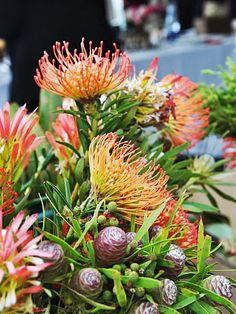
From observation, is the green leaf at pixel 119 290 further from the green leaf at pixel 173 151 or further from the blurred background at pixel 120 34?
the blurred background at pixel 120 34

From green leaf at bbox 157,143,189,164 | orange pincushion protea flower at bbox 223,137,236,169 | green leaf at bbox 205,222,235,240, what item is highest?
green leaf at bbox 157,143,189,164

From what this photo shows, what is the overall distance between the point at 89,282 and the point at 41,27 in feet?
5.92

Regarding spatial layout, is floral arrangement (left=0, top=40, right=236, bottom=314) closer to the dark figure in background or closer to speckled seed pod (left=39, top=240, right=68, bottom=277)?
speckled seed pod (left=39, top=240, right=68, bottom=277)

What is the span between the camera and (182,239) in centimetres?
43

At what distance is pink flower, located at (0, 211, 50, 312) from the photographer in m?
0.31

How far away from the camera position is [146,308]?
0.35 meters

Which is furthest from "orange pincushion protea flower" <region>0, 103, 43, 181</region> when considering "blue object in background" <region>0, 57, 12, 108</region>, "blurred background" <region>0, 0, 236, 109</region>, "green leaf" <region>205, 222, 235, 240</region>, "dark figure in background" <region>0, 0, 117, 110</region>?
"blue object in background" <region>0, 57, 12, 108</region>

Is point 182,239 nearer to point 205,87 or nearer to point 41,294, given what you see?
point 41,294

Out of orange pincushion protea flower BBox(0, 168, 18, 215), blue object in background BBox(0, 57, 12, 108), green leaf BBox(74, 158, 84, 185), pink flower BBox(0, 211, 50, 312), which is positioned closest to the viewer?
pink flower BBox(0, 211, 50, 312)

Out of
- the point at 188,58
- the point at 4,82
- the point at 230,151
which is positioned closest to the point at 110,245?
the point at 230,151

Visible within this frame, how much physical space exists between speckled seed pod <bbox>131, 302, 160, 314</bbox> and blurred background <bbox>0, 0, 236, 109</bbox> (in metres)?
1.39

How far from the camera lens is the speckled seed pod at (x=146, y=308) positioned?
0.35 meters

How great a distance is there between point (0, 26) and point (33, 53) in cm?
15

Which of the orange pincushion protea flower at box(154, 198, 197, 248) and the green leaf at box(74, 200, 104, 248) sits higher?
the green leaf at box(74, 200, 104, 248)
